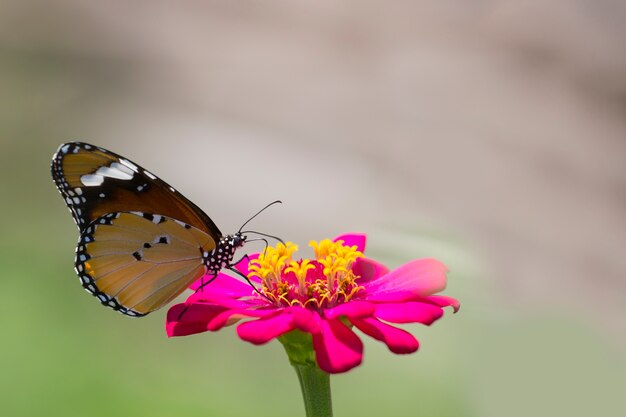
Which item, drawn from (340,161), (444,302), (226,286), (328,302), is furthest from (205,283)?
(340,161)

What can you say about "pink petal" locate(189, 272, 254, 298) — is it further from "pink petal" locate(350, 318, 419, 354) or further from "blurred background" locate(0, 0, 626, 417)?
"blurred background" locate(0, 0, 626, 417)

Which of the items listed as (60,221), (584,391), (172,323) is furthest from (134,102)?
(172,323)

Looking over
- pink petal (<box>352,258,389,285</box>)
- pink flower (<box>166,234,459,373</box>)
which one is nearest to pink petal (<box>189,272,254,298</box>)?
pink flower (<box>166,234,459,373</box>)

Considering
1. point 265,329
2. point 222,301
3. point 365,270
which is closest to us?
point 265,329

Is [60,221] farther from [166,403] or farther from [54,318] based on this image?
[166,403]

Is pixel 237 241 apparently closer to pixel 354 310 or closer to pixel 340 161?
pixel 354 310

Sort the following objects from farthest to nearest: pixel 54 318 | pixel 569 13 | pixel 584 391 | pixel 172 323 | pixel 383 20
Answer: pixel 383 20
pixel 569 13
pixel 54 318
pixel 584 391
pixel 172 323

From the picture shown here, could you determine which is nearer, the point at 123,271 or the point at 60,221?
the point at 123,271
